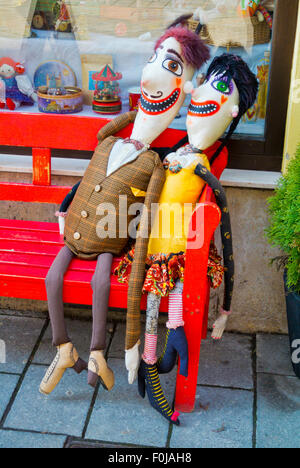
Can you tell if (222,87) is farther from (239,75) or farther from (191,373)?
(191,373)

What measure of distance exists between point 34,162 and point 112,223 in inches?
25.3

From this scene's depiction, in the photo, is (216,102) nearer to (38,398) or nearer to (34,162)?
(34,162)

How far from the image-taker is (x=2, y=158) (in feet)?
10.7

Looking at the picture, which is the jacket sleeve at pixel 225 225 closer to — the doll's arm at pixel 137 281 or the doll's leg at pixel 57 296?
the doll's arm at pixel 137 281

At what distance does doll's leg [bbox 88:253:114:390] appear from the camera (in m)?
2.58

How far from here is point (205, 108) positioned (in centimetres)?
263

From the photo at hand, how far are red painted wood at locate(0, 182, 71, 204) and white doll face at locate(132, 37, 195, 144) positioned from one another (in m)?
0.55

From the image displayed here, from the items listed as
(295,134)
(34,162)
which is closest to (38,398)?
(34,162)

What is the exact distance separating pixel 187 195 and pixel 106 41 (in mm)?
1054

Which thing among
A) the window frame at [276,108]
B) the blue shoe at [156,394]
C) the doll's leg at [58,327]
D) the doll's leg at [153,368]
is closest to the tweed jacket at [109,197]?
the doll's leg at [58,327]

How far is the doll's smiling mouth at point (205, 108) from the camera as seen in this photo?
262 centimetres

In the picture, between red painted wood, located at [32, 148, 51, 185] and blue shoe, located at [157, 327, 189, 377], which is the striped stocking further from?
red painted wood, located at [32, 148, 51, 185]

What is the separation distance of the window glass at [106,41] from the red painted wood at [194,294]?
0.81 meters

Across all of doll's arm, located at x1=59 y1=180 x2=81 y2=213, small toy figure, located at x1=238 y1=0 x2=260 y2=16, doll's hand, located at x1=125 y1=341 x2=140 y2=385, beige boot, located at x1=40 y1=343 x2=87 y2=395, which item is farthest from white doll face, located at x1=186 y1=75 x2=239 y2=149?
beige boot, located at x1=40 y1=343 x2=87 y2=395
